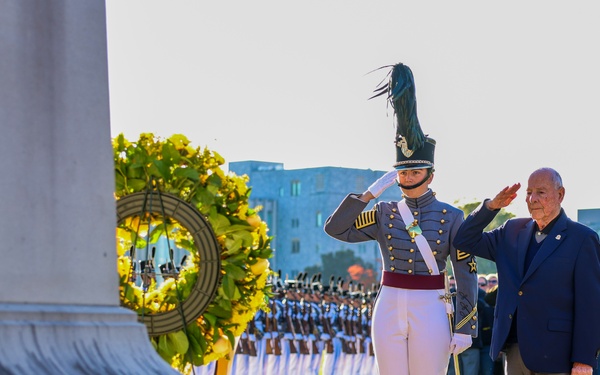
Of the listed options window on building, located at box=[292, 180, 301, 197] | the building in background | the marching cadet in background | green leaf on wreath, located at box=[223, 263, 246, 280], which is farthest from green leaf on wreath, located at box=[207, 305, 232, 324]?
window on building, located at box=[292, 180, 301, 197]

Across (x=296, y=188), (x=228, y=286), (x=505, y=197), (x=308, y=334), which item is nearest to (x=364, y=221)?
(x=228, y=286)

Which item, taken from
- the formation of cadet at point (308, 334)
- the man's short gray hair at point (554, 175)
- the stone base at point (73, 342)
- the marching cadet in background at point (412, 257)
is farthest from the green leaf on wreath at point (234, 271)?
the formation of cadet at point (308, 334)

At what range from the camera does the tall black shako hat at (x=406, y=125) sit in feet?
27.1

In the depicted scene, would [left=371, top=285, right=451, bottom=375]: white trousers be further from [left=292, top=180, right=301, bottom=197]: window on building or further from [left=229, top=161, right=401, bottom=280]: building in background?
[left=292, top=180, right=301, bottom=197]: window on building

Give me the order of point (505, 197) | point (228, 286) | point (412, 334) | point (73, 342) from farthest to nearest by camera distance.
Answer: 1. point (228, 286)
2. point (412, 334)
3. point (505, 197)
4. point (73, 342)

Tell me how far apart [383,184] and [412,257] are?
0.49 meters

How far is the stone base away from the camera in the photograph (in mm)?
4914

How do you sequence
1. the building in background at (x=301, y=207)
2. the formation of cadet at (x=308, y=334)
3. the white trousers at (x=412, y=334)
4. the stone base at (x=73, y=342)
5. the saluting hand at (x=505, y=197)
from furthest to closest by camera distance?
1. the building in background at (x=301, y=207)
2. the formation of cadet at (x=308, y=334)
3. the white trousers at (x=412, y=334)
4. the saluting hand at (x=505, y=197)
5. the stone base at (x=73, y=342)

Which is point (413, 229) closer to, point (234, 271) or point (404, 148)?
point (404, 148)

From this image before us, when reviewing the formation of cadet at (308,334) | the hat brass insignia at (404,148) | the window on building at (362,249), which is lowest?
the formation of cadet at (308,334)

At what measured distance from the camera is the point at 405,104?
8.38 meters

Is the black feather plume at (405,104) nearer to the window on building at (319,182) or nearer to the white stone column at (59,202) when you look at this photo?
the white stone column at (59,202)

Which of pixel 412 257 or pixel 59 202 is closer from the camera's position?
pixel 59 202

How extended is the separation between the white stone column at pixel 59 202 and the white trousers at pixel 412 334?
8.81ft
